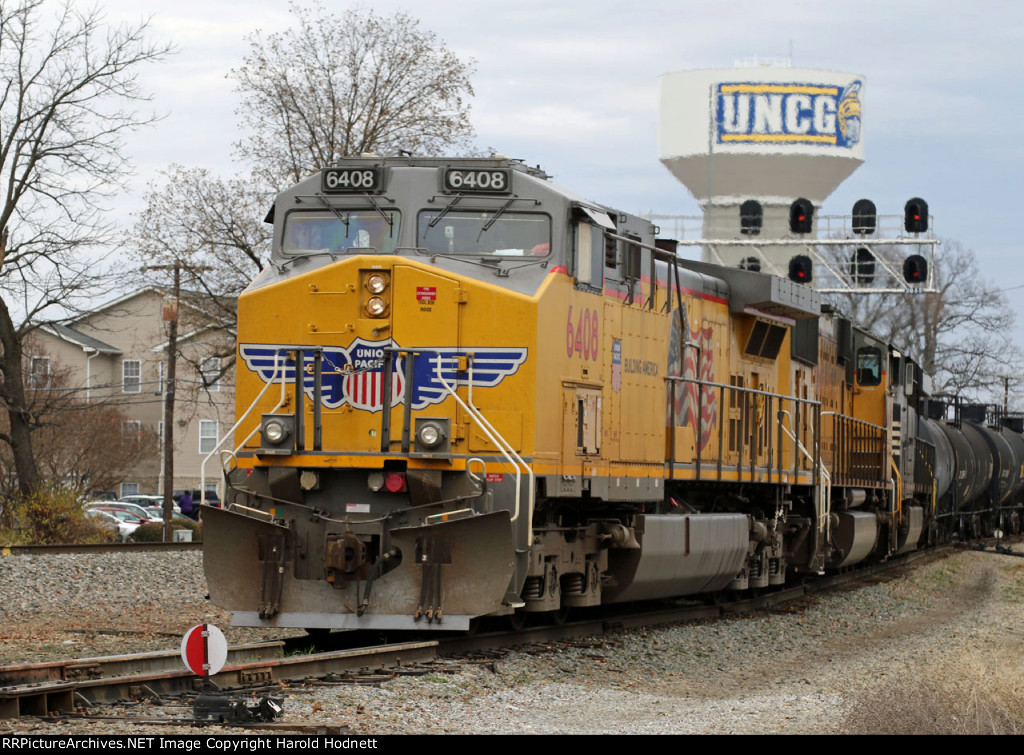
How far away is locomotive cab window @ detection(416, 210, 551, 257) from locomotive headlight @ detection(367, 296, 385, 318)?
2.17 ft

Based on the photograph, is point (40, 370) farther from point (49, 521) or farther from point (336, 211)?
point (336, 211)

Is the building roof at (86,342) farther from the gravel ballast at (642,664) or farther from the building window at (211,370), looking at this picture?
the gravel ballast at (642,664)

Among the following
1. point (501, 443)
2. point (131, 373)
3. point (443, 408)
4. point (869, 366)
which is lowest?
point (501, 443)

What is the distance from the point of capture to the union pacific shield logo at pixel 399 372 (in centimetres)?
1061

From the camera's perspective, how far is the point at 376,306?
35.0ft

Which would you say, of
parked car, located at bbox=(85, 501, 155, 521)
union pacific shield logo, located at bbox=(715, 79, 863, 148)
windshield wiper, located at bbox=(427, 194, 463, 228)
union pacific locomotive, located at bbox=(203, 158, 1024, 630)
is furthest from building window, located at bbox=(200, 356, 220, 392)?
union pacific shield logo, located at bbox=(715, 79, 863, 148)

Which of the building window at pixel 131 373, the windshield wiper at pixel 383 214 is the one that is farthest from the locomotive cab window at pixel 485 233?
the building window at pixel 131 373

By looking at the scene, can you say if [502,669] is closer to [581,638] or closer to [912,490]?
[581,638]

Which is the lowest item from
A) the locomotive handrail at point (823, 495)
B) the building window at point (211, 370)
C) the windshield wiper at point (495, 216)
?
the locomotive handrail at point (823, 495)

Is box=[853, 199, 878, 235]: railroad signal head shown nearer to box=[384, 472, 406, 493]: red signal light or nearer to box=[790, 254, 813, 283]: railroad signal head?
box=[790, 254, 813, 283]: railroad signal head

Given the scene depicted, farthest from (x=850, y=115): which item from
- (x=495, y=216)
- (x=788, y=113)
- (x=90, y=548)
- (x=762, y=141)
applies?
(x=495, y=216)

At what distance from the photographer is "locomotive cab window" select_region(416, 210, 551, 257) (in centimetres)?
1107

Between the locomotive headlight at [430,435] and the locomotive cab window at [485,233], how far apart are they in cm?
150

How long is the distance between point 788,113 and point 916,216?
22803mm
